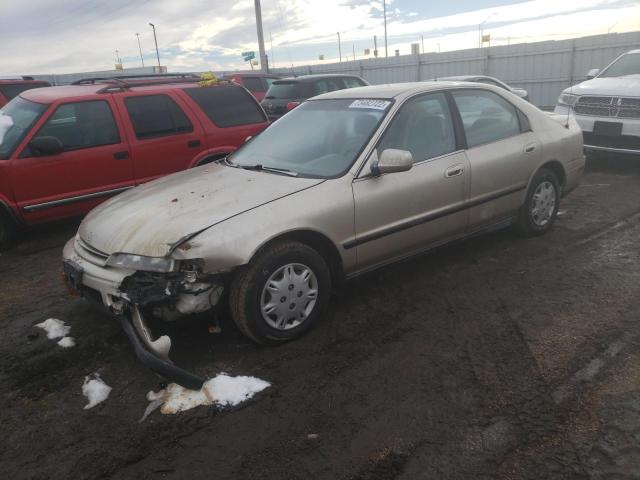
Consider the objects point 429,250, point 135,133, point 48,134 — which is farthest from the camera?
point 135,133

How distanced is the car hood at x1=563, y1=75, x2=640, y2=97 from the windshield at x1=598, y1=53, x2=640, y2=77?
29 cm

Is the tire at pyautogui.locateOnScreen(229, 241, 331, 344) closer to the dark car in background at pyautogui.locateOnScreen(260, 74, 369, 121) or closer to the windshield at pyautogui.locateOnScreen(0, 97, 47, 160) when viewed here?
the windshield at pyautogui.locateOnScreen(0, 97, 47, 160)

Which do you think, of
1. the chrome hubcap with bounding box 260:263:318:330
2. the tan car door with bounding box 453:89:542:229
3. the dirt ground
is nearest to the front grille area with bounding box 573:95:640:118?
the tan car door with bounding box 453:89:542:229

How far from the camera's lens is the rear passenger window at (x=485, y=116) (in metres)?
4.38

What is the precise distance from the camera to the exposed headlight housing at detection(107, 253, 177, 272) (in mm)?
2975

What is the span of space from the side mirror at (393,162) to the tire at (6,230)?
13.8 feet

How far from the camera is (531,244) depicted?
5.06m

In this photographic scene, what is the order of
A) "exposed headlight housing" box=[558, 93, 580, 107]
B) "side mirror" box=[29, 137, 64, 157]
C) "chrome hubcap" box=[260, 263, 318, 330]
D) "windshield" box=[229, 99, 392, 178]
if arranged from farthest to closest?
"exposed headlight housing" box=[558, 93, 580, 107] → "side mirror" box=[29, 137, 64, 157] → "windshield" box=[229, 99, 392, 178] → "chrome hubcap" box=[260, 263, 318, 330]

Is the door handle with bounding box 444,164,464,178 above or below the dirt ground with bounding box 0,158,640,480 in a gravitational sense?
above

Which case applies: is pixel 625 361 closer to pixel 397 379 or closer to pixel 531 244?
pixel 397 379

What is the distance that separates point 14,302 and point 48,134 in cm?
209

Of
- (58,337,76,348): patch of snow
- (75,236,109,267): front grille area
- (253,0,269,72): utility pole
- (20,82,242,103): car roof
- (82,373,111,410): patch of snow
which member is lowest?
(82,373,111,410): patch of snow

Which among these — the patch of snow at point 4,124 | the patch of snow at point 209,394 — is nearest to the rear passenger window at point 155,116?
the patch of snow at point 4,124

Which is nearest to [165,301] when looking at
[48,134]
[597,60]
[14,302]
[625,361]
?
[14,302]
